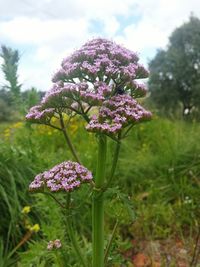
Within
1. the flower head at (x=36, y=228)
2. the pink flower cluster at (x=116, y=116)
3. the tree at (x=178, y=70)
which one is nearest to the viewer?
the pink flower cluster at (x=116, y=116)

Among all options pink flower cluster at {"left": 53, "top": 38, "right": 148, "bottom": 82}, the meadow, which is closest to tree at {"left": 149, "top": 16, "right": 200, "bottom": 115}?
the meadow

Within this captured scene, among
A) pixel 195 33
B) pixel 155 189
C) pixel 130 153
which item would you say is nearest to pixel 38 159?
pixel 155 189

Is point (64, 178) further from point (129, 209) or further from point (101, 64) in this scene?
point (101, 64)

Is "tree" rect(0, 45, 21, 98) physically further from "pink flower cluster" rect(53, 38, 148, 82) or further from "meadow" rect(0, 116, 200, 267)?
"pink flower cluster" rect(53, 38, 148, 82)

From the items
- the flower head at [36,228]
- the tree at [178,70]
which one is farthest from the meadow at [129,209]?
the tree at [178,70]

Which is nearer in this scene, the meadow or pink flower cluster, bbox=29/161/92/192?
pink flower cluster, bbox=29/161/92/192

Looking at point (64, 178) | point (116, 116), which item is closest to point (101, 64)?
point (116, 116)

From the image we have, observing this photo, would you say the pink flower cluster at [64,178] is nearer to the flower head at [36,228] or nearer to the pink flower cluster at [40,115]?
the pink flower cluster at [40,115]
